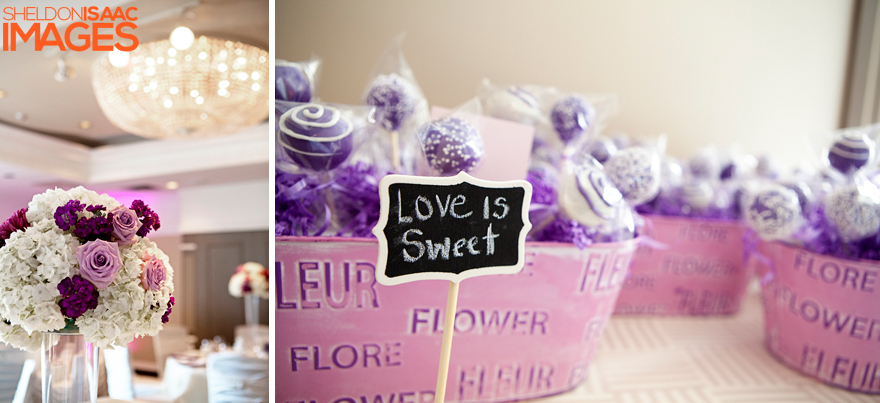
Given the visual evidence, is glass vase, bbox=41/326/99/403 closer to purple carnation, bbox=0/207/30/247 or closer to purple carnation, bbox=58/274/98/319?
purple carnation, bbox=58/274/98/319

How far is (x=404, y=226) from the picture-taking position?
946 mm

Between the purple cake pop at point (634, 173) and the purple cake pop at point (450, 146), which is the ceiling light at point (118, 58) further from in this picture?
the purple cake pop at point (634, 173)

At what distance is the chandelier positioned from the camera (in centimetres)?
247

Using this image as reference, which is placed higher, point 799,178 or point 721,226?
point 799,178

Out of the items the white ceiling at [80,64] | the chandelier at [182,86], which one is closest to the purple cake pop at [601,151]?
the chandelier at [182,86]

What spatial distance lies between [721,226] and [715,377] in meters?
0.87

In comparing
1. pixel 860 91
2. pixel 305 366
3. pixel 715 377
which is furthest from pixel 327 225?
pixel 860 91

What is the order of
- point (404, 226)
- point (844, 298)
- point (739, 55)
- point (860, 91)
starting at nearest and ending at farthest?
point (404, 226) < point (844, 298) < point (739, 55) < point (860, 91)

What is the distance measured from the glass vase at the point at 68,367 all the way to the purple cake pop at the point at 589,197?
1268 millimetres

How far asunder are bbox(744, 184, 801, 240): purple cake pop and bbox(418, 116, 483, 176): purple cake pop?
1.26 metres

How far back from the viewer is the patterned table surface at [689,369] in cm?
158

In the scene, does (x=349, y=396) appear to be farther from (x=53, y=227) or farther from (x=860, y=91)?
(x=860, y=91)

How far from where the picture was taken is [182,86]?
8.61ft

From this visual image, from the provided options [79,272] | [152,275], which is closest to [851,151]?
[152,275]
